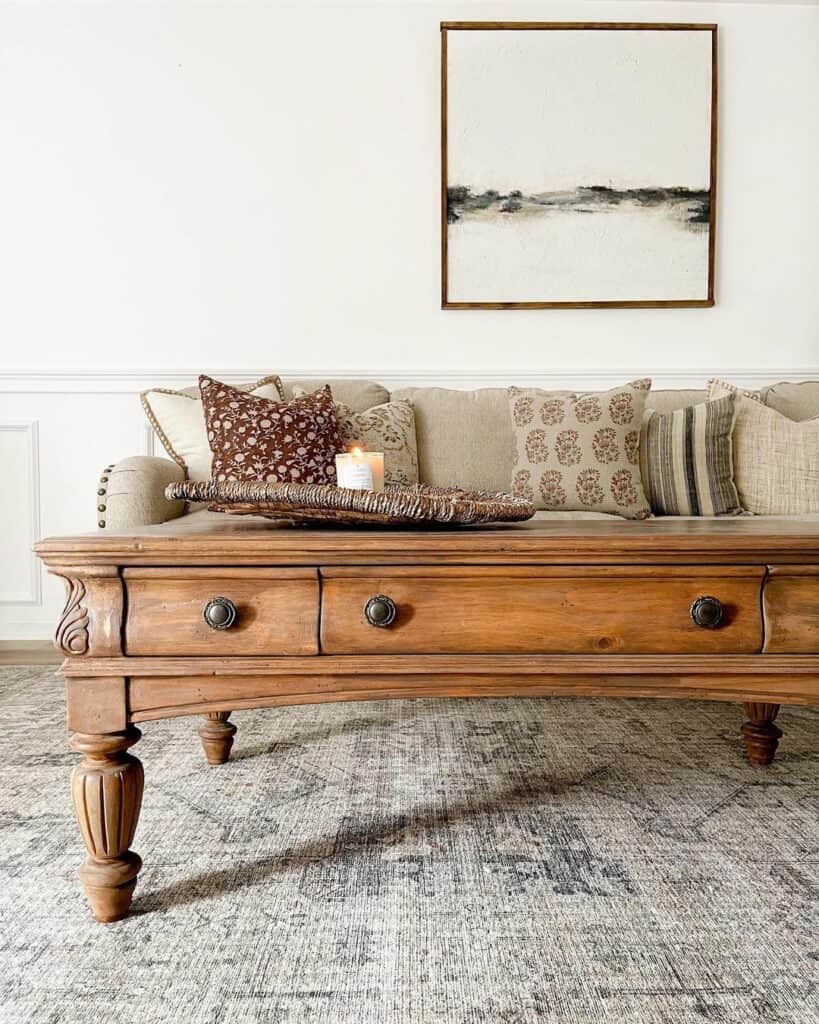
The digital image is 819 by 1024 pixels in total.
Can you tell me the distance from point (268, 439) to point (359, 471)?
0.93 meters

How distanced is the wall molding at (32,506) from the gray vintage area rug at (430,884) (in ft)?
3.89

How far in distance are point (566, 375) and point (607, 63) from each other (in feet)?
3.78

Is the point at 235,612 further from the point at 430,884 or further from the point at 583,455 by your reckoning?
the point at 583,455

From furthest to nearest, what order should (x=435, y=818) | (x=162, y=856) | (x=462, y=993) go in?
(x=435, y=818), (x=162, y=856), (x=462, y=993)

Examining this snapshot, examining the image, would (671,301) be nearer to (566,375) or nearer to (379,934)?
(566,375)

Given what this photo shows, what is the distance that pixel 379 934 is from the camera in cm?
117

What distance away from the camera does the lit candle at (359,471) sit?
4.78 feet

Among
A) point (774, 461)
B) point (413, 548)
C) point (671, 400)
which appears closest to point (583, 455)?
point (671, 400)

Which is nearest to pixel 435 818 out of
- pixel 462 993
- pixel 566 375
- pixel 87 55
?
pixel 462 993

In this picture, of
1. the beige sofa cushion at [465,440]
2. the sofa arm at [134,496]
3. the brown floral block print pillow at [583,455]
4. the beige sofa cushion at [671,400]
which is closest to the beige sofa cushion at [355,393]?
the beige sofa cushion at [465,440]

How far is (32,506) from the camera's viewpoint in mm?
3197

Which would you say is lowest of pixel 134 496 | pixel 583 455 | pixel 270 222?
pixel 134 496

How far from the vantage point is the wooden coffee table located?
119 cm

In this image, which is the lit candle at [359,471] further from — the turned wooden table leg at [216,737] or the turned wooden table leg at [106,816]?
the turned wooden table leg at [216,737]
